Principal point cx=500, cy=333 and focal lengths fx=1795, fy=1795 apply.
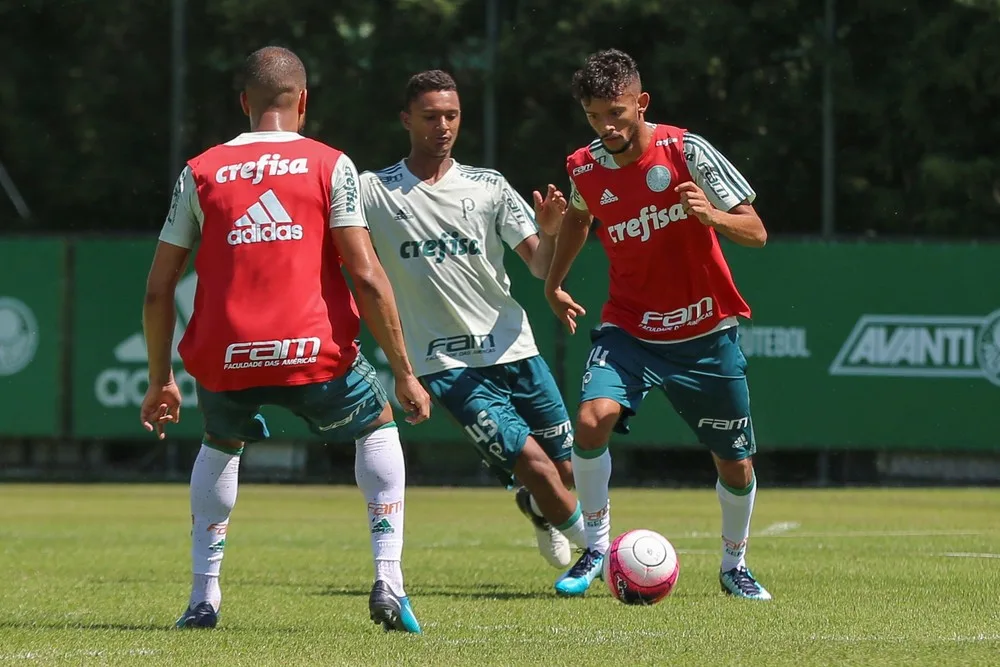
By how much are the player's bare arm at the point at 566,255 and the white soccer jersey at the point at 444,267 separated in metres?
0.37

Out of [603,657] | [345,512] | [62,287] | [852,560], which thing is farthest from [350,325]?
[62,287]

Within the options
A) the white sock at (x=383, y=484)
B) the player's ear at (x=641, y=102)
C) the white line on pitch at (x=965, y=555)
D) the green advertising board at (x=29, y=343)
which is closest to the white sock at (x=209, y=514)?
the white sock at (x=383, y=484)

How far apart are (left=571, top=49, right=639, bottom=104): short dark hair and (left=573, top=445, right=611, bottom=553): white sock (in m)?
1.67

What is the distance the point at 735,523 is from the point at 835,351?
10184 millimetres

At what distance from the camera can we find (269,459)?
19.7 m

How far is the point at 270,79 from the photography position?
675 cm

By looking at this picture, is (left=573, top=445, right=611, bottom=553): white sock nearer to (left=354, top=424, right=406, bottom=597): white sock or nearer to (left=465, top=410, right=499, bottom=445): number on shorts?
(left=465, top=410, right=499, bottom=445): number on shorts

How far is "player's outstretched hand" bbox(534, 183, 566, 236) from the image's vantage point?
28.4ft

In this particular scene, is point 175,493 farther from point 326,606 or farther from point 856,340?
point 326,606

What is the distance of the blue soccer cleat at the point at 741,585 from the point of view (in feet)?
26.6

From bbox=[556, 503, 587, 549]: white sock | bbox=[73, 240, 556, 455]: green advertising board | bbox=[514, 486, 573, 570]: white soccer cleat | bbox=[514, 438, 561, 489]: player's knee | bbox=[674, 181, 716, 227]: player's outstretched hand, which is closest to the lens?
bbox=[674, 181, 716, 227]: player's outstretched hand

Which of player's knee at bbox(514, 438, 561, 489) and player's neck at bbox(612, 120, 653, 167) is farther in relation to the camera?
player's knee at bbox(514, 438, 561, 489)

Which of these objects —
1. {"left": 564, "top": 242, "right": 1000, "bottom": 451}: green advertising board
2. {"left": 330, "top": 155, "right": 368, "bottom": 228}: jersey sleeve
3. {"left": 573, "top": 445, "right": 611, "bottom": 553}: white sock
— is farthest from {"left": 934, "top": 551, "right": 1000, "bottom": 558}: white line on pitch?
{"left": 564, "top": 242, "right": 1000, "bottom": 451}: green advertising board

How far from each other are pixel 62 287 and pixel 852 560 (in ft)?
38.8
